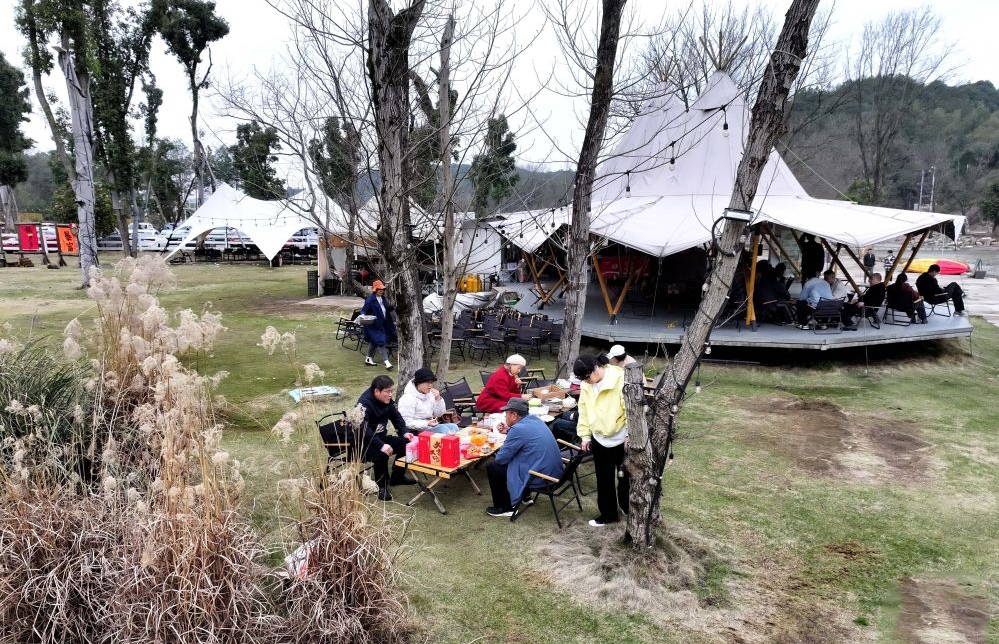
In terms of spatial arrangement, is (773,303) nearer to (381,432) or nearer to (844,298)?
(844,298)

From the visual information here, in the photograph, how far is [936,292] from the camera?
37.3 ft

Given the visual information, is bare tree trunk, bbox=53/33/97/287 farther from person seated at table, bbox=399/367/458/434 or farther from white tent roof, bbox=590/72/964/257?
person seated at table, bbox=399/367/458/434

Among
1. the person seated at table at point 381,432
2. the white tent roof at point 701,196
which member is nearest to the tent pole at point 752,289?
the white tent roof at point 701,196

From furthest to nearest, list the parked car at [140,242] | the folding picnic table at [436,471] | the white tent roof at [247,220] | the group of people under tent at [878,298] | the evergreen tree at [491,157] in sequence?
the parked car at [140,242] < the white tent roof at [247,220] < the group of people under tent at [878,298] < the evergreen tree at [491,157] < the folding picnic table at [436,471]

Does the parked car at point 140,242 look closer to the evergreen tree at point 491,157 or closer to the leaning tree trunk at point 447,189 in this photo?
the leaning tree trunk at point 447,189

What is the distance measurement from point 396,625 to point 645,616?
1.45 m

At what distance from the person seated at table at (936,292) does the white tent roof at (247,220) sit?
17.6 metres

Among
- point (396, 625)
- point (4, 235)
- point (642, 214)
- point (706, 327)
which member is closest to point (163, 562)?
point (396, 625)

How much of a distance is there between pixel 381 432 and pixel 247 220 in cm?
1875

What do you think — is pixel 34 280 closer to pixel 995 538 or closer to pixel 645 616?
pixel 645 616

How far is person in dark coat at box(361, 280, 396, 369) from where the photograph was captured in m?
9.62

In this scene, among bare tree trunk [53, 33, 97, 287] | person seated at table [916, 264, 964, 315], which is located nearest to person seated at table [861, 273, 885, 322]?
person seated at table [916, 264, 964, 315]

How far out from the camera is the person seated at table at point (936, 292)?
37.0 ft

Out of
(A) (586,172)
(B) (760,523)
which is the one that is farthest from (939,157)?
(B) (760,523)
